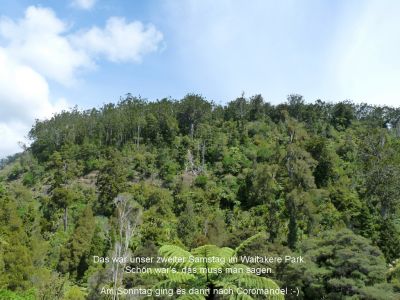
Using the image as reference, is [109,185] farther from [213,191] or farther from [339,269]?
[339,269]

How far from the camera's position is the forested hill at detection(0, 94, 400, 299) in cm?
2522

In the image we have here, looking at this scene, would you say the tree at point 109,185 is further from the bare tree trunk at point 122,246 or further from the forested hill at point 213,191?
the bare tree trunk at point 122,246

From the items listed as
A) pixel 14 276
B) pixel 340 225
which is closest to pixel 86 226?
pixel 14 276

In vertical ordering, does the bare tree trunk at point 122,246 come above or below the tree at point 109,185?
below

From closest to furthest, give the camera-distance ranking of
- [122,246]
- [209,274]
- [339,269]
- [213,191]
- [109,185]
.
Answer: [209,274], [339,269], [122,246], [213,191], [109,185]

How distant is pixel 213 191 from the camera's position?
158ft

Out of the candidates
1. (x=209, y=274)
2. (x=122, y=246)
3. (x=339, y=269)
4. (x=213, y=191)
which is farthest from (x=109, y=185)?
(x=209, y=274)

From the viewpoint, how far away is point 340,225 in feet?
121

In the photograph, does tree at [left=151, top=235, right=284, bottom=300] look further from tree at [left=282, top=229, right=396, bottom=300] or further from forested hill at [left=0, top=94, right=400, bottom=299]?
tree at [left=282, top=229, right=396, bottom=300]

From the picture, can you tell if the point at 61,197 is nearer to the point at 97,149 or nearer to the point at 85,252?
the point at 85,252

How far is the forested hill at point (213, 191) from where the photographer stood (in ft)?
82.7

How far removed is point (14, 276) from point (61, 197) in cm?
1980

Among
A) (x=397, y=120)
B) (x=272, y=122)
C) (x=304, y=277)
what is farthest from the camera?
(x=397, y=120)

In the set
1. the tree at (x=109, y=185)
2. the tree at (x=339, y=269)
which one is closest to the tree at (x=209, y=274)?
the tree at (x=339, y=269)
